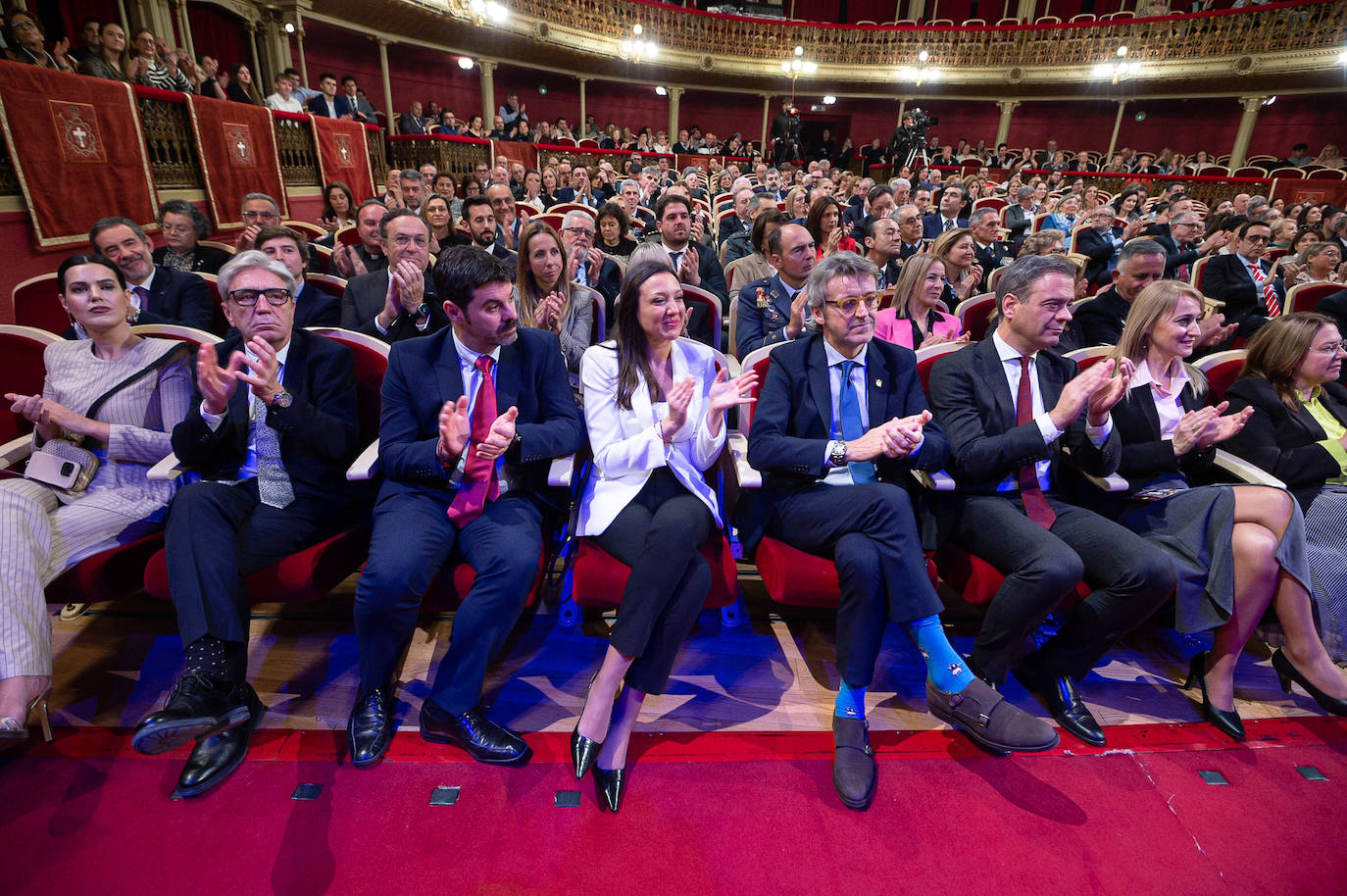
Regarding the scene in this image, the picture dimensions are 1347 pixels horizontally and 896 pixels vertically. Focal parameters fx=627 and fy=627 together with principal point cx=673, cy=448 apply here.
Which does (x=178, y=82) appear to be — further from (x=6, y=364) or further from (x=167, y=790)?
(x=167, y=790)

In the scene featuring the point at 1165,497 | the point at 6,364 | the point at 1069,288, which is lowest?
the point at 1165,497

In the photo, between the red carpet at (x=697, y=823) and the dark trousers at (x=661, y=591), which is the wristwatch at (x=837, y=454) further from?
the red carpet at (x=697, y=823)

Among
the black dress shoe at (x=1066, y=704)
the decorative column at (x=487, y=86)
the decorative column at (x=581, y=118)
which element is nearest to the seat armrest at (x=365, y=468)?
the black dress shoe at (x=1066, y=704)

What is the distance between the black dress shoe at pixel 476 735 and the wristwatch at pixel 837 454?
1.07 m

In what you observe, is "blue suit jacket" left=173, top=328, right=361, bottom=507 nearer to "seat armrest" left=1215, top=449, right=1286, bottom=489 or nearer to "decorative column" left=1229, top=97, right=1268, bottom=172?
"seat armrest" left=1215, top=449, right=1286, bottom=489

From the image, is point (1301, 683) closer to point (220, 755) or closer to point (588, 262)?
point (220, 755)

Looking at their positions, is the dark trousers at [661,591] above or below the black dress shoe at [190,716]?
above

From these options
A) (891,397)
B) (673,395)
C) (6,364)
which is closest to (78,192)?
(6,364)

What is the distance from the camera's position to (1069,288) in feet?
A: 5.81

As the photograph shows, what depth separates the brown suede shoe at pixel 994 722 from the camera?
1478mm

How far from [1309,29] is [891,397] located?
16263 mm

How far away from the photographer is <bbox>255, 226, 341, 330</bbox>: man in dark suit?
2.45 m

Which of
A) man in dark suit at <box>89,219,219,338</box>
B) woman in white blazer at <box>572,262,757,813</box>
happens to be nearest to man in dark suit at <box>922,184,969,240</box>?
woman in white blazer at <box>572,262,757,813</box>

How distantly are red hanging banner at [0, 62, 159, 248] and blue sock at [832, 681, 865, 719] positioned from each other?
5.15 m
